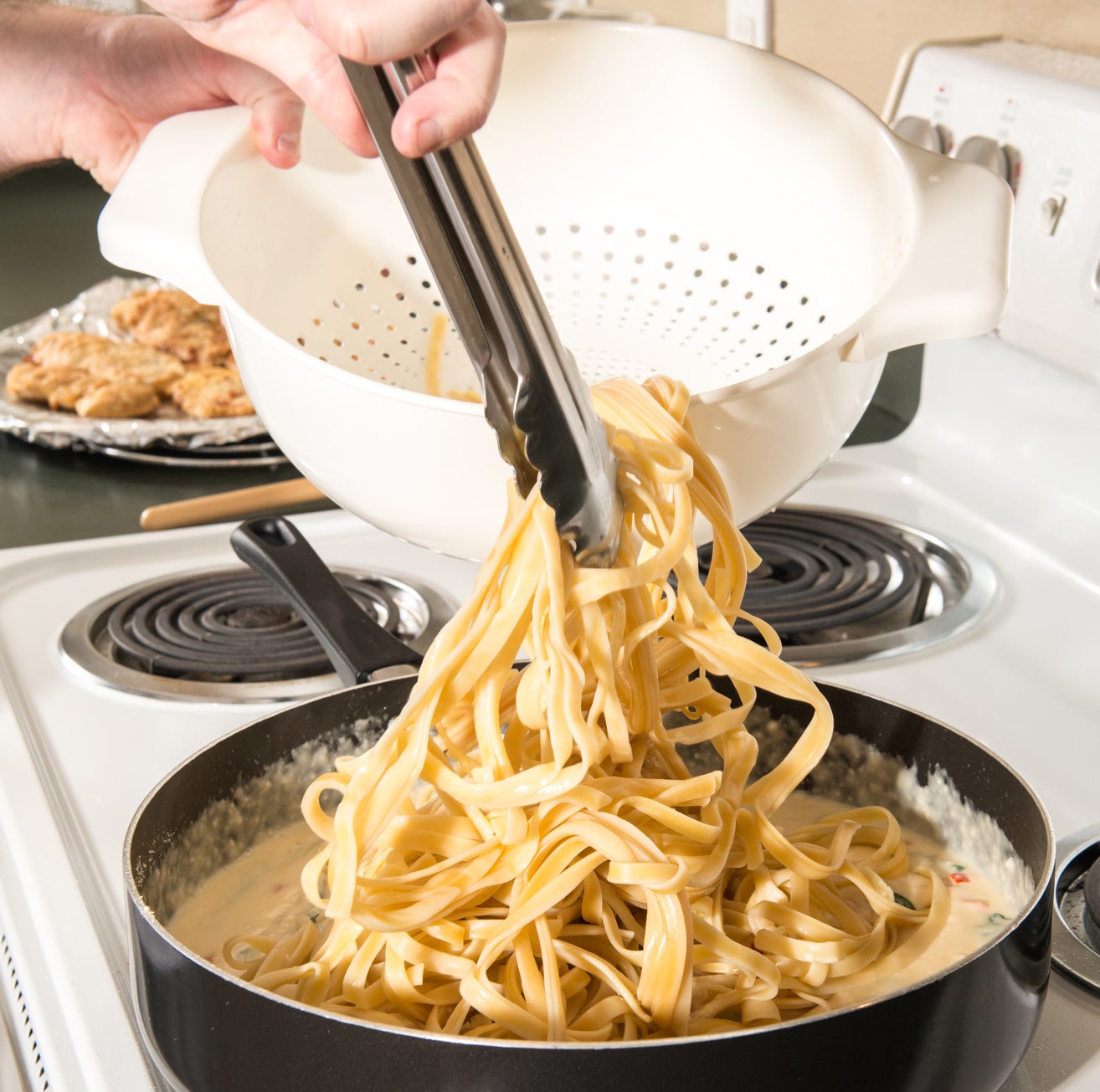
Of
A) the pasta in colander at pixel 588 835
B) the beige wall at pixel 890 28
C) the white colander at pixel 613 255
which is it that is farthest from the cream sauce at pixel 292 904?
the beige wall at pixel 890 28

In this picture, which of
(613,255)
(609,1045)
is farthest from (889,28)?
(609,1045)

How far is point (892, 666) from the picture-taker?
0.94 metres

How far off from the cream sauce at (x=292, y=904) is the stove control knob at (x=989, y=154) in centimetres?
60

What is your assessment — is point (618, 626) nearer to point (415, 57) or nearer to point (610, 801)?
point (610, 801)

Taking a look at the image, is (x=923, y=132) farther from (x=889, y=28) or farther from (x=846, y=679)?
(x=846, y=679)

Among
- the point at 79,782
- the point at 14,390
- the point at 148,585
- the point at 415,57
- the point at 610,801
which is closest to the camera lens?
the point at 415,57

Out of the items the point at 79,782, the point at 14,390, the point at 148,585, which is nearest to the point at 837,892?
the point at 79,782

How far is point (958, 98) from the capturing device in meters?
1.12

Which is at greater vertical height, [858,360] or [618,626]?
[858,360]

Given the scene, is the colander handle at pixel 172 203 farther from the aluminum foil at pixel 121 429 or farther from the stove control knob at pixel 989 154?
the aluminum foil at pixel 121 429

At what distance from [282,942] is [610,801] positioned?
0.60ft

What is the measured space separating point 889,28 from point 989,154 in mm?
318

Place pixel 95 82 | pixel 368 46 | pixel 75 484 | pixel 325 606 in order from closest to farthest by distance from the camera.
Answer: pixel 368 46, pixel 325 606, pixel 95 82, pixel 75 484

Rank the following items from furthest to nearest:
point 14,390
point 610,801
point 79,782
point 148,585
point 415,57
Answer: point 14,390 < point 148,585 < point 79,782 < point 610,801 < point 415,57
